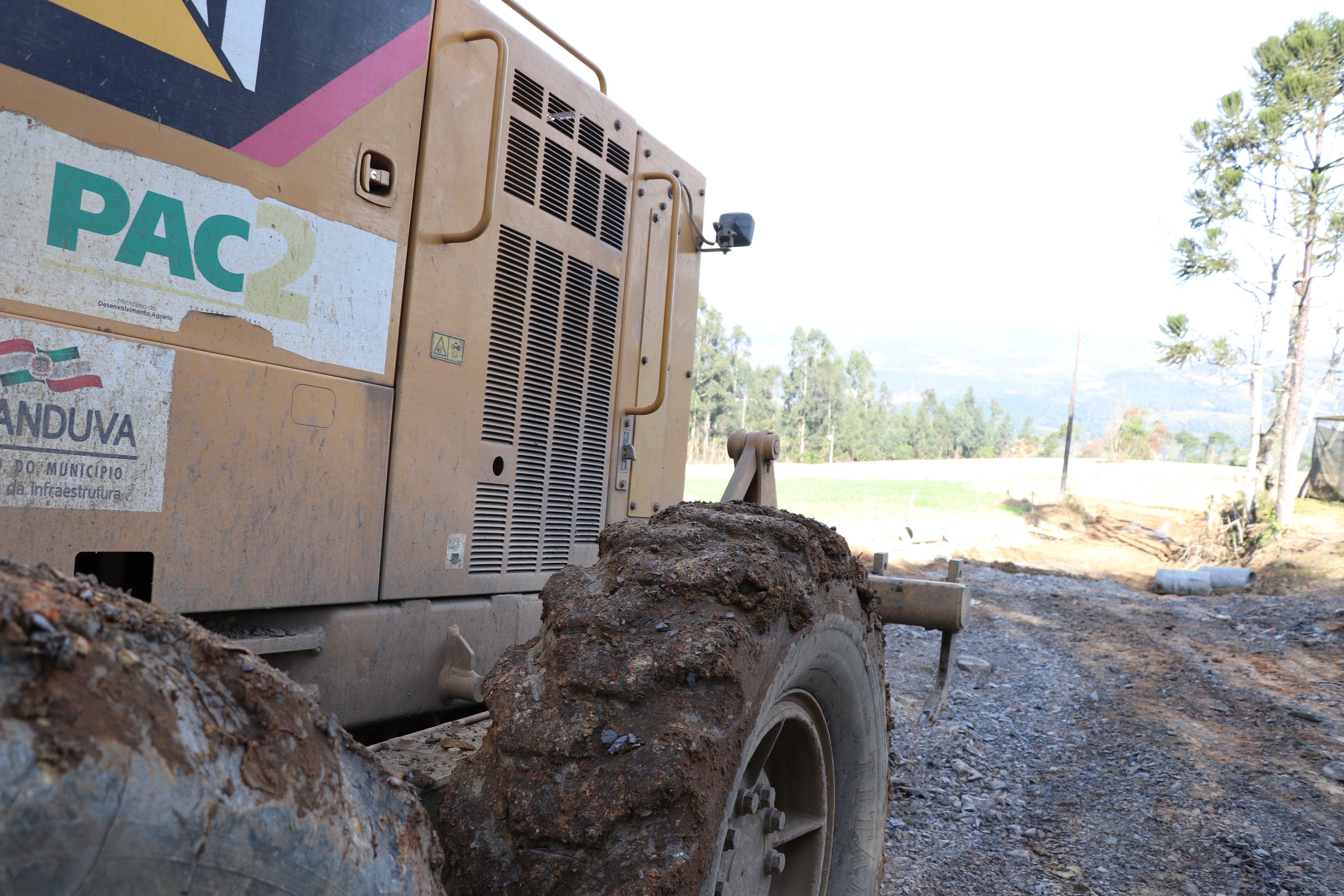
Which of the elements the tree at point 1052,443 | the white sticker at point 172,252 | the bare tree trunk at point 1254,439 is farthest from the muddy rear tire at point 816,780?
the tree at point 1052,443

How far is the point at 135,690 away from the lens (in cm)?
95

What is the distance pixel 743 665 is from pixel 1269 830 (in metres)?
4.55

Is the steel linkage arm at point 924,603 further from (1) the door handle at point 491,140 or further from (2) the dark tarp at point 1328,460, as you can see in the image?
(2) the dark tarp at point 1328,460

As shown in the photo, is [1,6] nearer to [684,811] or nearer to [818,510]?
[684,811]

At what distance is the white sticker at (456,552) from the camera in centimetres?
248

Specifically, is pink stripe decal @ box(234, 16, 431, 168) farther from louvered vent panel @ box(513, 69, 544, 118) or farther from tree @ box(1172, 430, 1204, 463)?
tree @ box(1172, 430, 1204, 463)

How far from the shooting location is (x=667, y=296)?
11.0 feet

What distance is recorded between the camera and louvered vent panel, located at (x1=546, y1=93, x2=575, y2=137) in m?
2.80

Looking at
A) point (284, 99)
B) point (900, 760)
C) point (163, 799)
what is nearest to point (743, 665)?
point (163, 799)

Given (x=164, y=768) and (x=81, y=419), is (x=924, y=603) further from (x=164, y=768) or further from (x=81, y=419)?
(x=164, y=768)

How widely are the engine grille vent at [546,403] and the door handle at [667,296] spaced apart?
0.57 feet

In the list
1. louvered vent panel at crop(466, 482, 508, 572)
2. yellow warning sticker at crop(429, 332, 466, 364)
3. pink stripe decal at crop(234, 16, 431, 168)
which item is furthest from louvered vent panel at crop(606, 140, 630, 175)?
louvered vent panel at crop(466, 482, 508, 572)

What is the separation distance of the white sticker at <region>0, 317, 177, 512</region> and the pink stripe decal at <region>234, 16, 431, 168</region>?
0.50 m

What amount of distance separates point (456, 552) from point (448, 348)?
56 centimetres
